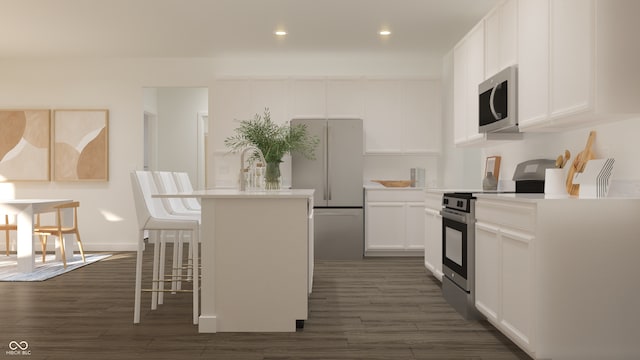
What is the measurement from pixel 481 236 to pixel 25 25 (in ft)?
17.0

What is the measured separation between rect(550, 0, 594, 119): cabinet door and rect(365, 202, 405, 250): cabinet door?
3.44m

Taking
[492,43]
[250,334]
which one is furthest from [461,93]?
[250,334]

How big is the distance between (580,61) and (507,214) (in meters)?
0.91

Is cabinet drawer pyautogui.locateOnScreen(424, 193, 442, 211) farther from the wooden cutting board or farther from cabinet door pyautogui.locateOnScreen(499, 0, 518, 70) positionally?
the wooden cutting board

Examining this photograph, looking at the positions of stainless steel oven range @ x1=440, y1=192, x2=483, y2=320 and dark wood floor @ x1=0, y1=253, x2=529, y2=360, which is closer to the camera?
dark wood floor @ x1=0, y1=253, x2=529, y2=360

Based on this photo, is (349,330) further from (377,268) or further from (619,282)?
(377,268)

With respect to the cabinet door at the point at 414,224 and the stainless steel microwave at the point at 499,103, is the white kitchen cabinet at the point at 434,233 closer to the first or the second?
the stainless steel microwave at the point at 499,103

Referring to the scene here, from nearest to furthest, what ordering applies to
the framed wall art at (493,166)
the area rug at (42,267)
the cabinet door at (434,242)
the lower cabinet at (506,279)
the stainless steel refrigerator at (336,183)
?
the lower cabinet at (506,279) < the cabinet door at (434,242) < the framed wall art at (493,166) < the area rug at (42,267) < the stainless steel refrigerator at (336,183)

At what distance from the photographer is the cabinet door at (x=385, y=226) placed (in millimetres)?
6500

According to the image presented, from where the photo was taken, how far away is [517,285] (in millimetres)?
2818

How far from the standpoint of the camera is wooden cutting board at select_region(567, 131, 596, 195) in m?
3.25

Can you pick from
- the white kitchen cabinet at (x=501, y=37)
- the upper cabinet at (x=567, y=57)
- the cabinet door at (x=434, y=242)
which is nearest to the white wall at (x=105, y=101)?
the cabinet door at (x=434, y=242)

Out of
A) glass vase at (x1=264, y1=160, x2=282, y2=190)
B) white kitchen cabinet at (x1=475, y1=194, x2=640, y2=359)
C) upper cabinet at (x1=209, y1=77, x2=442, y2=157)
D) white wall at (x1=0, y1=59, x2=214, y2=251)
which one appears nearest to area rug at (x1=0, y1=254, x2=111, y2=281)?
white wall at (x1=0, y1=59, x2=214, y2=251)

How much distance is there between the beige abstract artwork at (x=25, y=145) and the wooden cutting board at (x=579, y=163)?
659 cm
